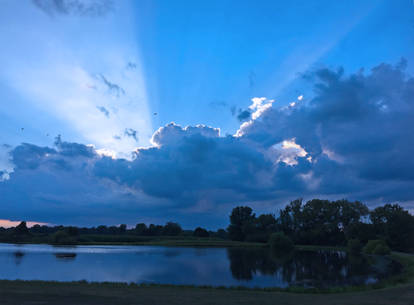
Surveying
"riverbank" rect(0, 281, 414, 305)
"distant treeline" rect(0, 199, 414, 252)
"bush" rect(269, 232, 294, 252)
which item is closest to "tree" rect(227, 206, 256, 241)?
"distant treeline" rect(0, 199, 414, 252)

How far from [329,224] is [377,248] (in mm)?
43539

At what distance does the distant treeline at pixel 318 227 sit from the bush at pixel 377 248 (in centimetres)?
580

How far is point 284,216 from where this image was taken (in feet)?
449

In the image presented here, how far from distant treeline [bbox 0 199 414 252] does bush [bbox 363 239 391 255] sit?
5.80m

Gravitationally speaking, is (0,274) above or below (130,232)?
below

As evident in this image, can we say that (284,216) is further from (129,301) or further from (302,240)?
(129,301)

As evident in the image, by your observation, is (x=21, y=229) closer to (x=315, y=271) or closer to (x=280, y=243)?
(x=280, y=243)

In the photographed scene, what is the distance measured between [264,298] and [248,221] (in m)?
126

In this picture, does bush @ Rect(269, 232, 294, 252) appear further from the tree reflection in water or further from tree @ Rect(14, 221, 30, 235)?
tree @ Rect(14, 221, 30, 235)

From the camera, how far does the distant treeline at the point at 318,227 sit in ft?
317

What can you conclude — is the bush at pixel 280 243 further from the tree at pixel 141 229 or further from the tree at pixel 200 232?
the tree at pixel 141 229

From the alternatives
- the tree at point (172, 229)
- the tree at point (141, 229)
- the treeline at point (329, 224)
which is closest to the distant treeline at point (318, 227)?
the treeline at point (329, 224)

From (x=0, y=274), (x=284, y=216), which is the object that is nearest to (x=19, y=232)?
(x=284, y=216)

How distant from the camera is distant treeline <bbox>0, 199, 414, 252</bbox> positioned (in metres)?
96.5
